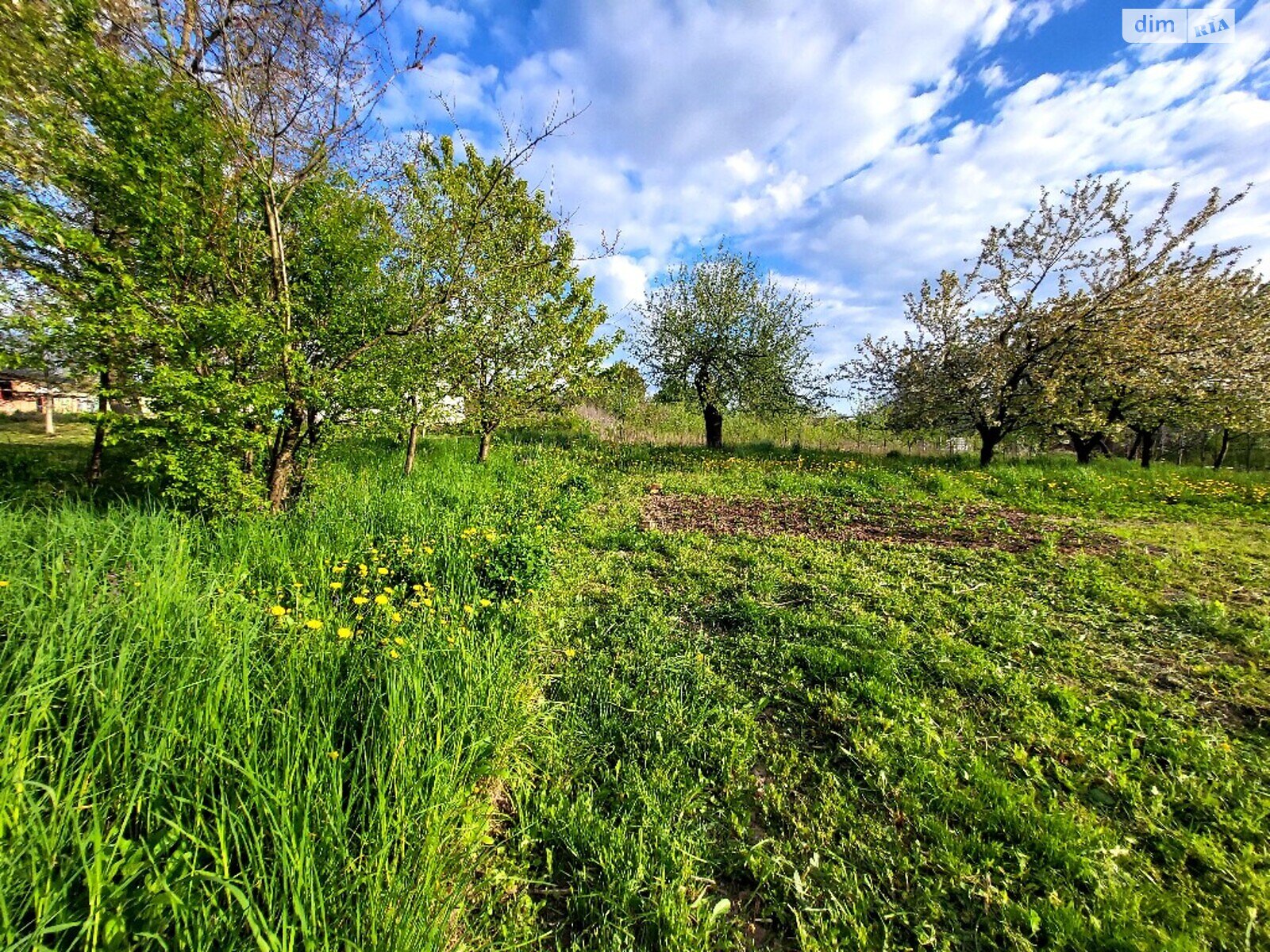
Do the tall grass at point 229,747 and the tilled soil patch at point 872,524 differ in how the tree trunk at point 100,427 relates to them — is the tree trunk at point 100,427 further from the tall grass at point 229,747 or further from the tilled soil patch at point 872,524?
the tilled soil patch at point 872,524

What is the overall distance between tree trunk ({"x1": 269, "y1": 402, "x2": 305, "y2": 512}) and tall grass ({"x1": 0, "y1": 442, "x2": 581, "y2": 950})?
1.54 metres

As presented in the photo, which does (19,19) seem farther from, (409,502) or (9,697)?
(9,697)

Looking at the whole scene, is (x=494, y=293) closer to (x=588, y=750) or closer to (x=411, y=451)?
(x=411, y=451)

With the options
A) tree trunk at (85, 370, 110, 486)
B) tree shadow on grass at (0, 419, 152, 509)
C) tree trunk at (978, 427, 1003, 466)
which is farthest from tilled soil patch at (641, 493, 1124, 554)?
tree shadow on grass at (0, 419, 152, 509)

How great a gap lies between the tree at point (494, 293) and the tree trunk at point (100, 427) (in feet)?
9.46

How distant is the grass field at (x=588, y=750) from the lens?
141cm

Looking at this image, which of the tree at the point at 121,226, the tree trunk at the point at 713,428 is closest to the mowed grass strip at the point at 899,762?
the tree at the point at 121,226

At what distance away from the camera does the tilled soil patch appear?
6176 millimetres

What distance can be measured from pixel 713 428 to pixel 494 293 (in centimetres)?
915

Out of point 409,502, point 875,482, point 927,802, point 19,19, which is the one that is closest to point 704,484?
point 875,482

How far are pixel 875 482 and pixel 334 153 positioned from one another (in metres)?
10.6

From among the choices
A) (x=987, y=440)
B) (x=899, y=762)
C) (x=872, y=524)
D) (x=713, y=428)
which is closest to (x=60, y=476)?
(x=899, y=762)

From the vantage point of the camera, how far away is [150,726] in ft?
5.22

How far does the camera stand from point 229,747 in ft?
5.78
